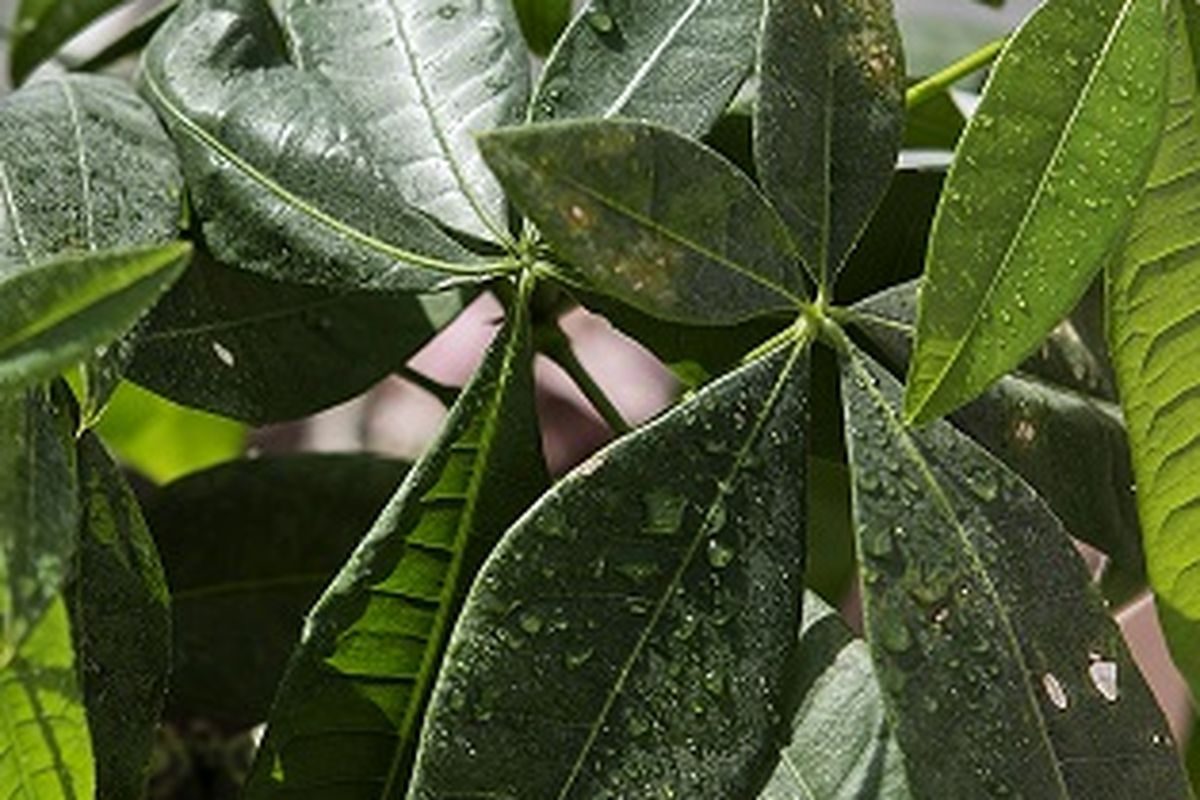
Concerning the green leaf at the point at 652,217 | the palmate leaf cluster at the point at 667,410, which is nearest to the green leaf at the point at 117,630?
the palmate leaf cluster at the point at 667,410

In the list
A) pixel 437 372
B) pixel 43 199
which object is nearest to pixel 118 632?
pixel 43 199

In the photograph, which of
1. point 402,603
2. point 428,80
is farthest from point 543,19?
point 402,603

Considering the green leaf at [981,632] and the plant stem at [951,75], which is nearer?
the green leaf at [981,632]

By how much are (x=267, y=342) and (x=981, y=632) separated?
0.21 metres

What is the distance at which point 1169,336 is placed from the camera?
0.49 meters

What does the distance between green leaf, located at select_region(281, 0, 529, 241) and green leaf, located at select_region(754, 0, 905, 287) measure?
7 cm

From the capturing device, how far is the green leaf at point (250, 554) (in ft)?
2.24

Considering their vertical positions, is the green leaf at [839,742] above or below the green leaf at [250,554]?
above

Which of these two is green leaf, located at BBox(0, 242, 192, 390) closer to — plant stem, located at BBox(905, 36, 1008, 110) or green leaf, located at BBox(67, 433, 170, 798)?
green leaf, located at BBox(67, 433, 170, 798)

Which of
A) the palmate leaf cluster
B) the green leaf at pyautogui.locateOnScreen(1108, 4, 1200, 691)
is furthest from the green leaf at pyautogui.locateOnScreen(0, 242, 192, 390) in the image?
the green leaf at pyautogui.locateOnScreen(1108, 4, 1200, 691)

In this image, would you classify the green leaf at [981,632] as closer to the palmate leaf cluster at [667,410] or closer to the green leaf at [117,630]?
the palmate leaf cluster at [667,410]

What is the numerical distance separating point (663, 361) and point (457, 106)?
8 cm

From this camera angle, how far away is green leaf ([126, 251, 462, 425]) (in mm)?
532

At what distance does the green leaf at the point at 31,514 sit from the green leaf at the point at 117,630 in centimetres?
6
